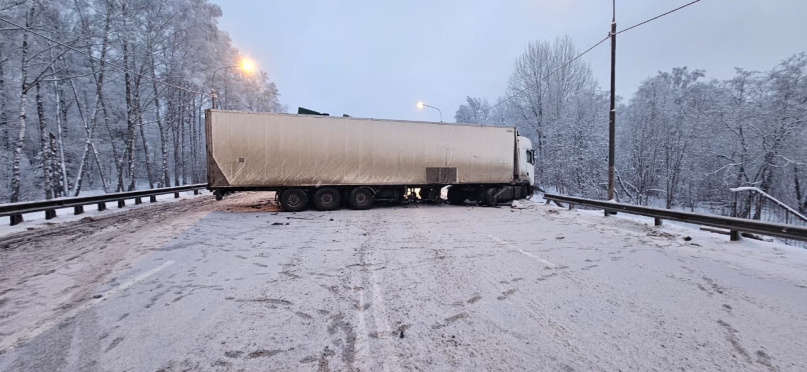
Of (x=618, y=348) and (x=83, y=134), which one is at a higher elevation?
(x=83, y=134)

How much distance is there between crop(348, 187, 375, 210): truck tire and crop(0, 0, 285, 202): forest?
1133cm

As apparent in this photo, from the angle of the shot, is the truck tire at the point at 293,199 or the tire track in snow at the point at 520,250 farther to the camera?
the truck tire at the point at 293,199

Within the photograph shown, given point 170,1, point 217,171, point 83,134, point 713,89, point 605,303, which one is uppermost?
point 170,1

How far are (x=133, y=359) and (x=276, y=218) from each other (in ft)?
24.8

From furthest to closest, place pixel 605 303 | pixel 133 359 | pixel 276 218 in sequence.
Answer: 1. pixel 276 218
2. pixel 605 303
3. pixel 133 359

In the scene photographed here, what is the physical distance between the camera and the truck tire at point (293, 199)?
432 inches

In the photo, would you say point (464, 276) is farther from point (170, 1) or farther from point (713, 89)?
point (713, 89)

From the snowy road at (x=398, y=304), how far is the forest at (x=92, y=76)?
11867 millimetres

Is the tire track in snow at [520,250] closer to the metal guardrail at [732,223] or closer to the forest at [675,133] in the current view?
the metal guardrail at [732,223]

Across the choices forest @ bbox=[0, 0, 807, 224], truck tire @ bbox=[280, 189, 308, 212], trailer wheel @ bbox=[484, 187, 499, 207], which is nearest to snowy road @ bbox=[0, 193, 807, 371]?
truck tire @ bbox=[280, 189, 308, 212]

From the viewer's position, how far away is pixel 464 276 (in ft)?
14.0

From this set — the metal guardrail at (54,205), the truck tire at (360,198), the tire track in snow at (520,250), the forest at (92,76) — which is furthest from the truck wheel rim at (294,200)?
the forest at (92,76)

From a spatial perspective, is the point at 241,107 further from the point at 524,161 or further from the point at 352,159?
the point at 524,161

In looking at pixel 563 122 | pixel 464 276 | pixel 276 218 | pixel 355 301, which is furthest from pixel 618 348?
pixel 563 122
